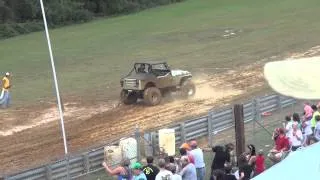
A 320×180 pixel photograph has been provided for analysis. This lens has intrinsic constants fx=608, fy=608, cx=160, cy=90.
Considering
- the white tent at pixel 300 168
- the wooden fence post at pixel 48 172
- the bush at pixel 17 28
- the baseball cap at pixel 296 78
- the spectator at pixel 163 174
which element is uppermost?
the baseball cap at pixel 296 78

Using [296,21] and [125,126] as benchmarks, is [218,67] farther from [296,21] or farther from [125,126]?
[296,21]

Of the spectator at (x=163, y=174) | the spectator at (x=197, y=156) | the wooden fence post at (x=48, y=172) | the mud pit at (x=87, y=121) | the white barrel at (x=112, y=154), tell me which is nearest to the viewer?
the spectator at (x=163, y=174)

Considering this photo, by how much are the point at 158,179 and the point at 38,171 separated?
3.53 meters

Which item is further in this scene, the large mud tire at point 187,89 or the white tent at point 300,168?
the large mud tire at point 187,89

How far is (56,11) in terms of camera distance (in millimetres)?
62062

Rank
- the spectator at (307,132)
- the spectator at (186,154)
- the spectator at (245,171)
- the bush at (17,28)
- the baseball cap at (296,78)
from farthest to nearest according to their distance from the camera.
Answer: the bush at (17,28) → the spectator at (307,132) → the spectator at (186,154) → the spectator at (245,171) → the baseball cap at (296,78)

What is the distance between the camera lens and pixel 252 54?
3375 cm

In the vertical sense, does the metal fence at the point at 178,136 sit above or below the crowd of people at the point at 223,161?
below

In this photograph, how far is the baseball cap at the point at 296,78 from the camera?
3.02 m

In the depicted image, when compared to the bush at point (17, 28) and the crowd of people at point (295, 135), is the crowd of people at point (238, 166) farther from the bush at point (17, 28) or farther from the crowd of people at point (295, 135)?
A: the bush at point (17, 28)

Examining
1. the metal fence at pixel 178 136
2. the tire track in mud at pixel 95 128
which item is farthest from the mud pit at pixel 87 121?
the metal fence at pixel 178 136

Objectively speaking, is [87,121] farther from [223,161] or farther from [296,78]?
[296,78]

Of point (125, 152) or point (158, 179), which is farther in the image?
point (125, 152)

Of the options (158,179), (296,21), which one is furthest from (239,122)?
(296,21)
